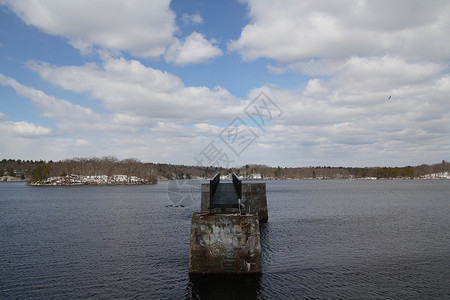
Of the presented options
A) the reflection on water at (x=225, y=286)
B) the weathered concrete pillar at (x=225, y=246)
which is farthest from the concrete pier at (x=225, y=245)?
the reflection on water at (x=225, y=286)

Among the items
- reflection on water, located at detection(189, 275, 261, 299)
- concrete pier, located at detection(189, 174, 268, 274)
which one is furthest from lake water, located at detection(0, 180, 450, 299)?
concrete pier, located at detection(189, 174, 268, 274)

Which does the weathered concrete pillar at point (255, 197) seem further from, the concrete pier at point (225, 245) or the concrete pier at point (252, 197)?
the concrete pier at point (225, 245)

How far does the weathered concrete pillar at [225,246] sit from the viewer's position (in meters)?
13.0

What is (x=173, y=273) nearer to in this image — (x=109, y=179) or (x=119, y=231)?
(x=119, y=231)

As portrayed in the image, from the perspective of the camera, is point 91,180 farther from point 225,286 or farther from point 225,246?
point 225,286

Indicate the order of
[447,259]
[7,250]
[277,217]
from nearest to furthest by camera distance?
[447,259]
[7,250]
[277,217]

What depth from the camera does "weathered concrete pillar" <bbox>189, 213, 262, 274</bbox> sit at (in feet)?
42.5

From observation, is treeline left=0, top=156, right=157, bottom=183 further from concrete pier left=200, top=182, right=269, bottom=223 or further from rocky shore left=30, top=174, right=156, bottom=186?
concrete pier left=200, top=182, right=269, bottom=223

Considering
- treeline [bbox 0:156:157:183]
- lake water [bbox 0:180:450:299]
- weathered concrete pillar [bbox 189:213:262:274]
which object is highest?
treeline [bbox 0:156:157:183]

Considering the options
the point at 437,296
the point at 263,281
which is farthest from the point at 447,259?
the point at 263,281

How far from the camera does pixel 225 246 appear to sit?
510 inches

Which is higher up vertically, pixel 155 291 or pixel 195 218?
pixel 195 218

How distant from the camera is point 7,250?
19250 mm

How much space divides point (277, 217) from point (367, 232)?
398 inches
